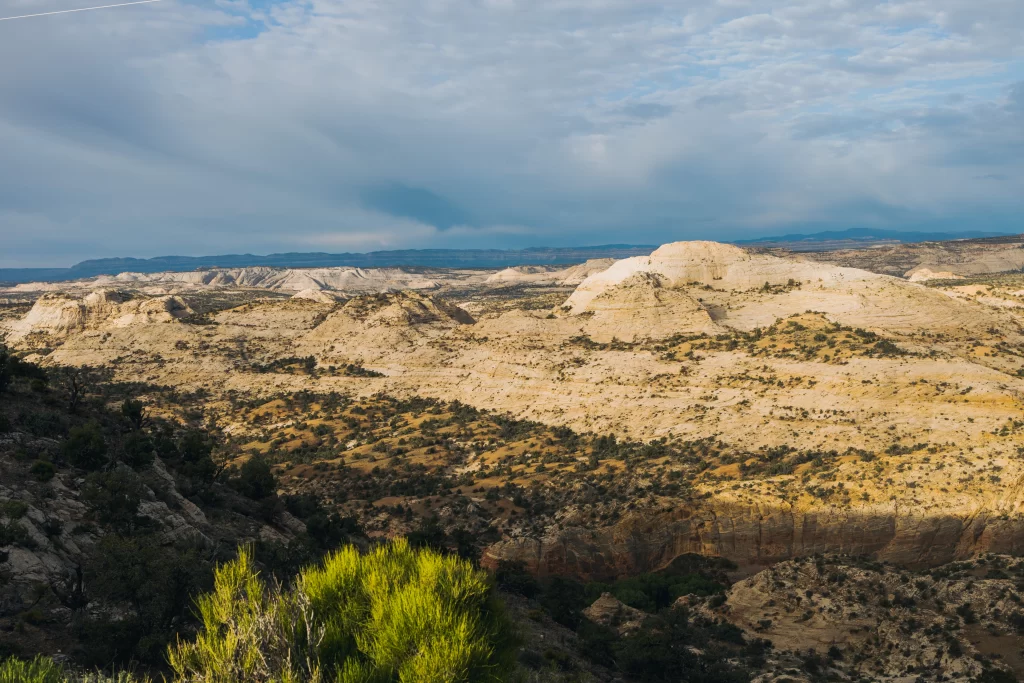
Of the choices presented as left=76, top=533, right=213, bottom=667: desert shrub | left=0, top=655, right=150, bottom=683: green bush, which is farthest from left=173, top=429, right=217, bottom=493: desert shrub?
left=0, top=655, right=150, bottom=683: green bush

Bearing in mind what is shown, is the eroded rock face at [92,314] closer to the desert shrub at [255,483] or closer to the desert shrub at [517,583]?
the desert shrub at [255,483]

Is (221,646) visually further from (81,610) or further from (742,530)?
(742,530)

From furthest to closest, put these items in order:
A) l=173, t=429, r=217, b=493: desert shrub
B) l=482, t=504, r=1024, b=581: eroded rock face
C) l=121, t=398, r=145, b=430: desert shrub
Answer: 1. l=482, t=504, r=1024, b=581: eroded rock face
2. l=121, t=398, r=145, b=430: desert shrub
3. l=173, t=429, r=217, b=493: desert shrub

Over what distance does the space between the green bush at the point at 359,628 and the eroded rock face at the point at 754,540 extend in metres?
21.1

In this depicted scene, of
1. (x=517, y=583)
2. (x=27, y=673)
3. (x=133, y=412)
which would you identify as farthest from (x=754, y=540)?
(x=27, y=673)

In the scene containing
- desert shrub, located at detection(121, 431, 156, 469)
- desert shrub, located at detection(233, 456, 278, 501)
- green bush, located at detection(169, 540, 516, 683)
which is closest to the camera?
green bush, located at detection(169, 540, 516, 683)

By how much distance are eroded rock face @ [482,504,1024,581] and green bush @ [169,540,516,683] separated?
69.3 ft

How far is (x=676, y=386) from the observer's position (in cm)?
5522

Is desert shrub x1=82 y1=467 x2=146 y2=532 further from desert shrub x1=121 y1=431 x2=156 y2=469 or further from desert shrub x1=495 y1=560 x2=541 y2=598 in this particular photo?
desert shrub x1=495 y1=560 x2=541 y2=598

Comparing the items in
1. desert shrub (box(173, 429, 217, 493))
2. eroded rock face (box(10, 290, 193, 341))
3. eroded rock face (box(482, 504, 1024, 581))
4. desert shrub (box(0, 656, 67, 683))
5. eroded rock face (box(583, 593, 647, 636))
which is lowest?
eroded rock face (box(583, 593, 647, 636))

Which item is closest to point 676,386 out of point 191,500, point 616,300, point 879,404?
point 879,404

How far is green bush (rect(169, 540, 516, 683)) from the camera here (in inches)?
421

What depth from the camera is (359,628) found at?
40.8 ft

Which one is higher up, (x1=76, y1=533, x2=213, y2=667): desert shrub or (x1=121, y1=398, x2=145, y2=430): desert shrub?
(x1=121, y1=398, x2=145, y2=430): desert shrub
